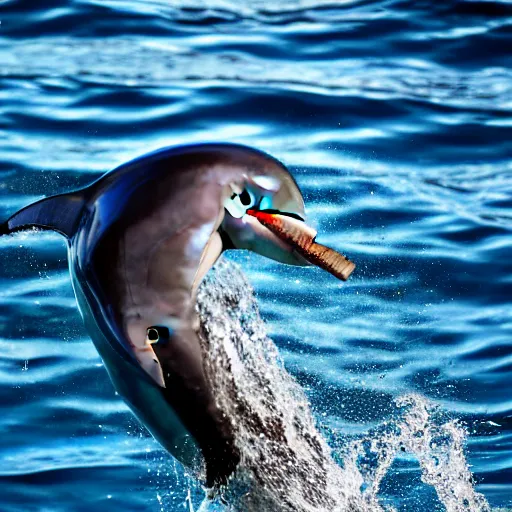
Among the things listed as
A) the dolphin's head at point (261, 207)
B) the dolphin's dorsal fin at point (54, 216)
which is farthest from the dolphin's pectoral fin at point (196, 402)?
the dolphin's dorsal fin at point (54, 216)

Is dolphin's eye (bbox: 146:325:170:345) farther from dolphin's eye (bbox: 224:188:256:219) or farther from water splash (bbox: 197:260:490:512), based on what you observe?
dolphin's eye (bbox: 224:188:256:219)

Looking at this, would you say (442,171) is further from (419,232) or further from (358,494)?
(358,494)

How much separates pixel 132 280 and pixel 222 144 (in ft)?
1.56

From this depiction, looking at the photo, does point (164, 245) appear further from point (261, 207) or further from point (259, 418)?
point (259, 418)

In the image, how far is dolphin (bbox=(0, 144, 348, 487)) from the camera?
3.45 m

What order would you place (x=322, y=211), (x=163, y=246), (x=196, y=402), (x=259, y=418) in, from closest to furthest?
(x=163, y=246)
(x=196, y=402)
(x=259, y=418)
(x=322, y=211)

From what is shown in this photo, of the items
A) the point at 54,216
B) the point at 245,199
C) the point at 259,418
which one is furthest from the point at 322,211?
the point at 245,199

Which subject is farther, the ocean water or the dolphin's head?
the ocean water

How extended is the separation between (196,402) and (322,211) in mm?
4920

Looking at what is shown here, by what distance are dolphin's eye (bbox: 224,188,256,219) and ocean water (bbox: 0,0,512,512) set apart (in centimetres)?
82

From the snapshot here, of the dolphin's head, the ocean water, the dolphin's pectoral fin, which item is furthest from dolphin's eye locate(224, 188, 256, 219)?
the ocean water

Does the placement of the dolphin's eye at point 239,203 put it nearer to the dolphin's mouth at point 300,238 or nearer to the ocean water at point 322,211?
the dolphin's mouth at point 300,238

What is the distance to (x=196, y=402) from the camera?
3674 mm

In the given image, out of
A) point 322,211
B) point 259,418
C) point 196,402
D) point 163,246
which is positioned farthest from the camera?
point 322,211
